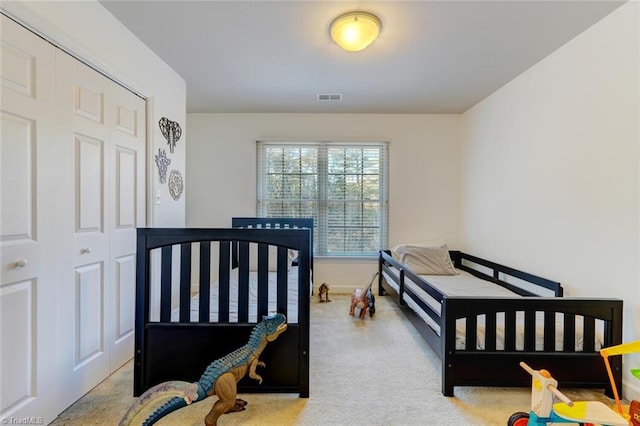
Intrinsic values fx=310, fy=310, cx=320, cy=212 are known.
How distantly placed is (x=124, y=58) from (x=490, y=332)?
9.44ft

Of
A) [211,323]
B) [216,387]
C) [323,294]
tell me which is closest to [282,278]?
[211,323]

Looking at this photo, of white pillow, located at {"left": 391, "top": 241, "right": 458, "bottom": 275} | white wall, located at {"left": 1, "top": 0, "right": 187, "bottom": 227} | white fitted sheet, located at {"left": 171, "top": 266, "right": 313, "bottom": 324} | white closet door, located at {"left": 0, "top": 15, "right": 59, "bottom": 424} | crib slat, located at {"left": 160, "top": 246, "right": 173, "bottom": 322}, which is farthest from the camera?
→ white pillow, located at {"left": 391, "top": 241, "right": 458, "bottom": 275}

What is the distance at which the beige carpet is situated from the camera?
5.19ft

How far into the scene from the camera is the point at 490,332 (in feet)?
5.81

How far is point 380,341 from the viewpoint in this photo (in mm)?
2529

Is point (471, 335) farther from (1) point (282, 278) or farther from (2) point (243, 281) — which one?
(2) point (243, 281)

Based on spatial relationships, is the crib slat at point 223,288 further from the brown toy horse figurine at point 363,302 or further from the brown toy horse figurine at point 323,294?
the brown toy horse figurine at point 323,294

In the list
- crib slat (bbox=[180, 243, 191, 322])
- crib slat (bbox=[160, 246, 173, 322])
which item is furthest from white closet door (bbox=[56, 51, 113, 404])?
crib slat (bbox=[180, 243, 191, 322])

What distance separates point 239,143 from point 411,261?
8.49 feet

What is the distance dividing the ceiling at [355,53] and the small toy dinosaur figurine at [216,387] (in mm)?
1845

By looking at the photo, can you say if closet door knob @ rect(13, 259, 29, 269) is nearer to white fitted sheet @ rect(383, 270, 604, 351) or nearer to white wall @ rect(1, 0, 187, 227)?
white wall @ rect(1, 0, 187, 227)

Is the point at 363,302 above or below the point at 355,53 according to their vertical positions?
below

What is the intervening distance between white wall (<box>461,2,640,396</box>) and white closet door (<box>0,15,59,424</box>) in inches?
123

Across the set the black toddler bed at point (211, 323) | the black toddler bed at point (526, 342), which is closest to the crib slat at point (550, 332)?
the black toddler bed at point (526, 342)
